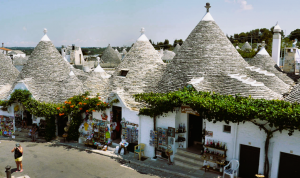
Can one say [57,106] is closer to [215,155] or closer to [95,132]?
[95,132]

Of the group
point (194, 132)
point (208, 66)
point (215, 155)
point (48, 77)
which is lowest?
point (215, 155)

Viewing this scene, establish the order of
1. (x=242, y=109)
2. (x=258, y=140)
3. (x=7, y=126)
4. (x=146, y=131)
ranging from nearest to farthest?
(x=242, y=109) < (x=258, y=140) < (x=146, y=131) < (x=7, y=126)

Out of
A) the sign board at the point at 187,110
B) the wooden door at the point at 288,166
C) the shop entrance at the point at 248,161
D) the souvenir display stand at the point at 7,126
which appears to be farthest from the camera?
the souvenir display stand at the point at 7,126

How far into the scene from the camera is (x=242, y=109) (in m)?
11.0

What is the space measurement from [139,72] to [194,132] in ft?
20.4

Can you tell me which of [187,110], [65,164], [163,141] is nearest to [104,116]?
[65,164]

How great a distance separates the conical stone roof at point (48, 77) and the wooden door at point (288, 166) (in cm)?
1467

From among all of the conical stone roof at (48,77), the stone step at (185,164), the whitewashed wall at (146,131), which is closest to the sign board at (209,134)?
the stone step at (185,164)

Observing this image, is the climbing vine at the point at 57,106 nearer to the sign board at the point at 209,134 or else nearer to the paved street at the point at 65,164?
the paved street at the point at 65,164

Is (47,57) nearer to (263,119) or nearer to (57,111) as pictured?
(57,111)

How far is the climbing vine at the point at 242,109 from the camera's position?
10.2 metres

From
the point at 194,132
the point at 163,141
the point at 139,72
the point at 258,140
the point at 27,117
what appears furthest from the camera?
the point at 27,117

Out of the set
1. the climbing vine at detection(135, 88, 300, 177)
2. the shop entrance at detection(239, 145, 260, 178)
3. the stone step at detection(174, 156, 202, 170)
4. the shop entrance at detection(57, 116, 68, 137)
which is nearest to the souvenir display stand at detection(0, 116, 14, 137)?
the shop entrance at detection(57, 116, 68, 137)

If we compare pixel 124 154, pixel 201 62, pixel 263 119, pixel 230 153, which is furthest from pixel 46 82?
pixel 263 119
